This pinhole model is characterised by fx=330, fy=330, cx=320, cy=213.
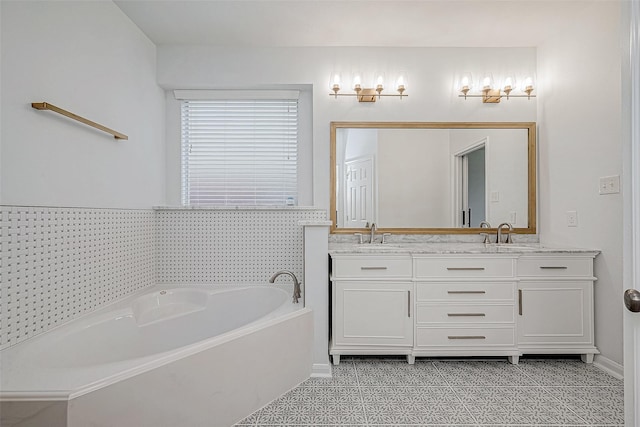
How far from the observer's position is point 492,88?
9.22ft

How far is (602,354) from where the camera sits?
7.41 feet

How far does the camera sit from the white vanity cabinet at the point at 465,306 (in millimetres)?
2275

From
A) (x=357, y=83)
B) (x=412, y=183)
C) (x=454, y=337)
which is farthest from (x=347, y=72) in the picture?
(x=454, y=337)

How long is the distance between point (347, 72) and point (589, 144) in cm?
187

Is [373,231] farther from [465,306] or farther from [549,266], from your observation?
[549,266]

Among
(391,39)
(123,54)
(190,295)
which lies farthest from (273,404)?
(391,39)

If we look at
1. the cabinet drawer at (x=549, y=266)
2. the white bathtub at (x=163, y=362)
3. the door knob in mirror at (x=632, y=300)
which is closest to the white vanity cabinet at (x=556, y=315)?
the cabinet drawer at (x=549, y=266)

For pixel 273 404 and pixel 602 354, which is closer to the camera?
pixel 273 404

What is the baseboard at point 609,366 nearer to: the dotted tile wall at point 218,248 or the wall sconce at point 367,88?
the dotted tile wall at point 218,248

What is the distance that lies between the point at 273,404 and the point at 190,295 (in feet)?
3.37

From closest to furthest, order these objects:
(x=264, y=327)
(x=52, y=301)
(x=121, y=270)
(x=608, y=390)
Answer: (x=52, y=301) < (x=264, y=327) < (x=608, y=390) < (x=121, y=270)

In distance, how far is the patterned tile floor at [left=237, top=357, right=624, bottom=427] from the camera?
1.69 meters

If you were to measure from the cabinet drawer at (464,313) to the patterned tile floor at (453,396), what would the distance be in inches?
12.2

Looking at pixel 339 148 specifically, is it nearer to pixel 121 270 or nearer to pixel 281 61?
pixel 281 61
